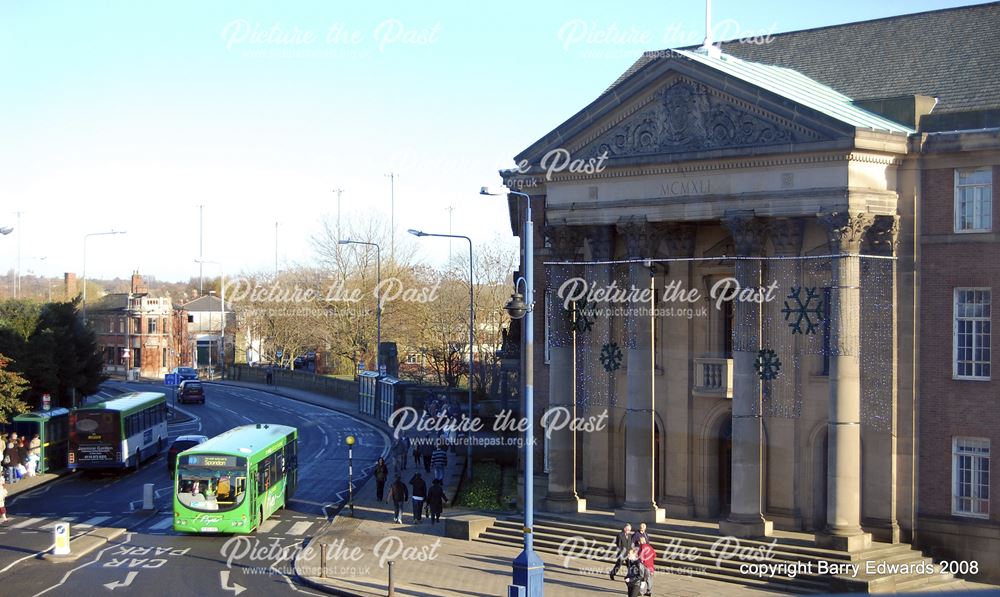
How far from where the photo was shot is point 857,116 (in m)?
29.7

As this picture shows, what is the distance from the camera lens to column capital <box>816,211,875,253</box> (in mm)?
28469

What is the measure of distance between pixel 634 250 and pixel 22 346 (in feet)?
109

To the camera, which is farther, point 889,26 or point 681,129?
point 889,26

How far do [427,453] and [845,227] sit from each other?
25.7 m

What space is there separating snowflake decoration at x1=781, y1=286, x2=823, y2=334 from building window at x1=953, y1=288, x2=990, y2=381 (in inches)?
135

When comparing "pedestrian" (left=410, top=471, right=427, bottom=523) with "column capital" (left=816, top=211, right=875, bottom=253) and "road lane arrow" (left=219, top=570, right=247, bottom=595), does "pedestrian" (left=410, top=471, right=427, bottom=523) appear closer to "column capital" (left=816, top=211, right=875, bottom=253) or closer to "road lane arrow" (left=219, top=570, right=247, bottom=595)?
"road lane arrow" (left=219, top=570, right=247, bottom=595)

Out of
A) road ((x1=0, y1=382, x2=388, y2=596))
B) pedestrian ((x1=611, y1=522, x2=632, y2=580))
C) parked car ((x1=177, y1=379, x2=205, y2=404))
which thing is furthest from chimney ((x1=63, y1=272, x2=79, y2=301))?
pedestrian ((x1=611, y1=522, x2=632, y2=580))

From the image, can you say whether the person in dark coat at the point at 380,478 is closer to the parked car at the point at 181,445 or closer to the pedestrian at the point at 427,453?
the pedestrian at the point at 427,453

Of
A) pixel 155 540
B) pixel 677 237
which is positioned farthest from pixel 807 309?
pixel 155 540

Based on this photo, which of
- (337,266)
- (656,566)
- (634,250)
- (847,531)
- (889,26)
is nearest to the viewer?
(847,531)

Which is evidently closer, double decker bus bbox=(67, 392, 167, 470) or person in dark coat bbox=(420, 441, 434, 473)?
double decker bus bbox=(67, 392, 167, 470)

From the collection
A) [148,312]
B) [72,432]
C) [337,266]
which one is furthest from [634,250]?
[148,312]

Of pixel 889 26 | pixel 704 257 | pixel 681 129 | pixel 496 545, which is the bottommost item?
pixel 496 545

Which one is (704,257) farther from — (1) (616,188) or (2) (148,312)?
(2) (148,312)
